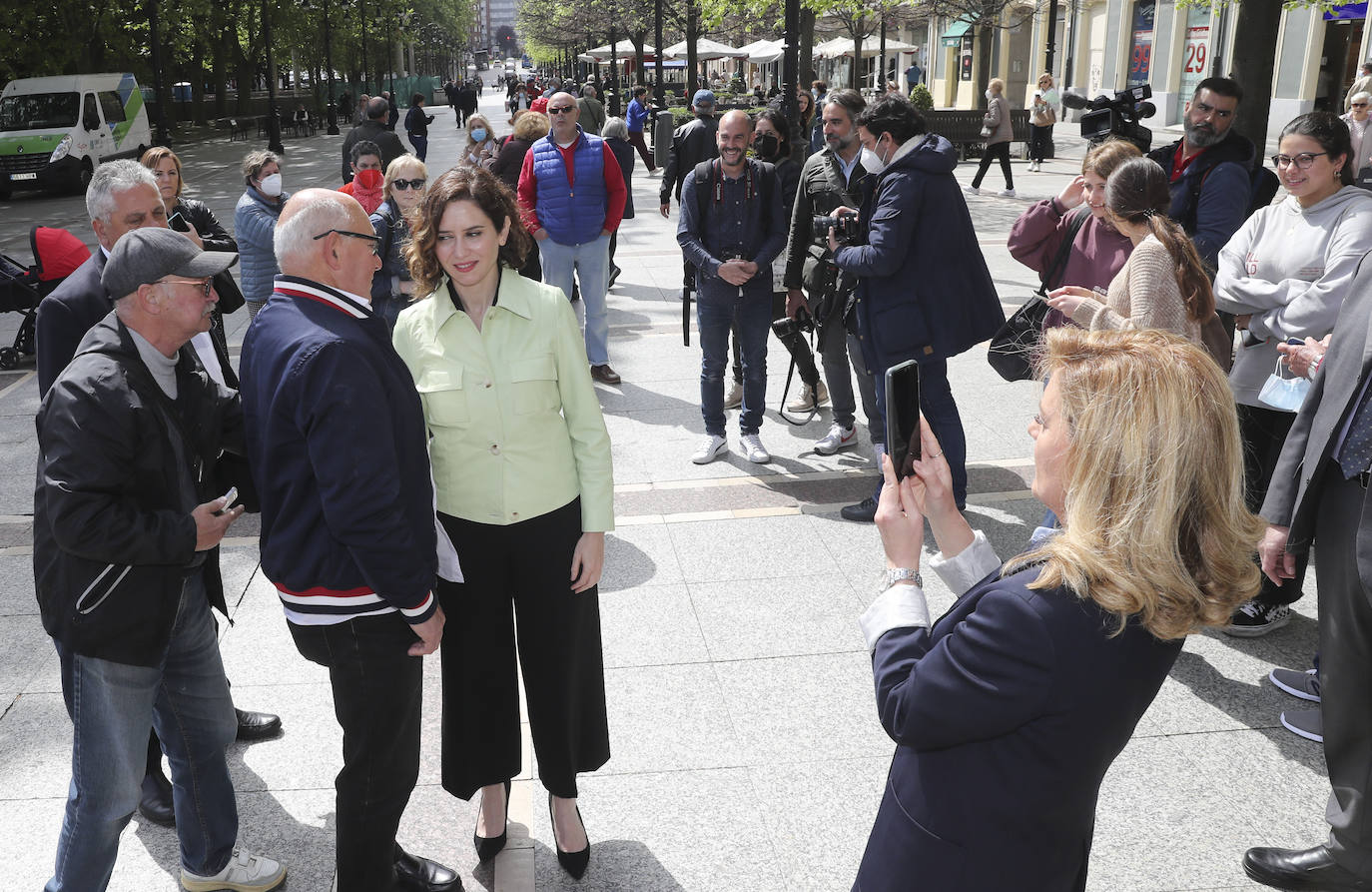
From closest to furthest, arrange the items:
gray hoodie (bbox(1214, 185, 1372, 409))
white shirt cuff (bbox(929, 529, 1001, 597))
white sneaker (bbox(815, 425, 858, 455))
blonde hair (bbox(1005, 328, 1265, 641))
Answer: blonde hair (bbox(1005, 328, 1265, 641))
white shirt cuff (bbox(929, 529, 1001, 597))
gray hoodie (bbox(1214, 185, 1372, 409))
white sneaker (bbox(815, 425, 858, 455))

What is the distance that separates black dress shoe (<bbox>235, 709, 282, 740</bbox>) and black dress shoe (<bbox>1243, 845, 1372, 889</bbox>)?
3180 mm

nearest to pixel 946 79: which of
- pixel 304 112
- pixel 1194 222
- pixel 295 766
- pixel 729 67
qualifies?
pixel 304 112

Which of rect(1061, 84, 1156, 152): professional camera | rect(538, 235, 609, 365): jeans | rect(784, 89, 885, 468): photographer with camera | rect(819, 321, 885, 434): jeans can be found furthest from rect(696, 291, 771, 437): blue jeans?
rect(1061, 84, 1156, 152): professional camera

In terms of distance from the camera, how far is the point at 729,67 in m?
82.2

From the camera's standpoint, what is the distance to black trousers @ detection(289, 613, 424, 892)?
8.78 ft

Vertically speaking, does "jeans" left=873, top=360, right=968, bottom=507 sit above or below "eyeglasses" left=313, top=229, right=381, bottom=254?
below

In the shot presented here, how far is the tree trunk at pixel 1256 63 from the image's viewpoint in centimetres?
834

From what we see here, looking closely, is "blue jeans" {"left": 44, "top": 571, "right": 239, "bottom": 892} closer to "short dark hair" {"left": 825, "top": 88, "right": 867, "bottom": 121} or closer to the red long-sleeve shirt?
"short dark hair" {"left": 825, "top": 88, "right": 867, "bottom": 121}

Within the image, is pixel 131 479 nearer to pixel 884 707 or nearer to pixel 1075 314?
pixel 884 707

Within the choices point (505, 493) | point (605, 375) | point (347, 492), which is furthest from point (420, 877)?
point (605, 375)

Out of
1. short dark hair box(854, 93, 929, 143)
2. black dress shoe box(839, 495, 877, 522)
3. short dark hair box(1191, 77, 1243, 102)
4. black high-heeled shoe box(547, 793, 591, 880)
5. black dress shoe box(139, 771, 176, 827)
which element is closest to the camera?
black high-heeled shoe box(547, 793, 591, 880)

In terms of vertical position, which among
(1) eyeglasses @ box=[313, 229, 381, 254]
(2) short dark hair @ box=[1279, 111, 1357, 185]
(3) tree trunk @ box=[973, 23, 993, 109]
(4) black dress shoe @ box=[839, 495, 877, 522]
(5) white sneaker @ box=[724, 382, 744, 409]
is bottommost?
(4) black dress shoe @ box=[839, 495, 877, 522]

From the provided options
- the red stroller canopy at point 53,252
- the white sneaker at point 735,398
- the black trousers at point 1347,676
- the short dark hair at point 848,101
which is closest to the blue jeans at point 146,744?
the black trousers at point 1347,676

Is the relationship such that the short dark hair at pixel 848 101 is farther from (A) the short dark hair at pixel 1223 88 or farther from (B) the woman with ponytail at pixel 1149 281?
(B) the woman with ponytail at pixel 1149 281
